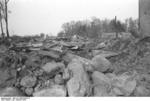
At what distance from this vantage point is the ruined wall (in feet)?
15.4

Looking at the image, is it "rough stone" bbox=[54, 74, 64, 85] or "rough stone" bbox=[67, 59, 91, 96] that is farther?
"rough stone" bbox=[54, 74, 64, 85]

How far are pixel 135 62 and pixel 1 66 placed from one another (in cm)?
353

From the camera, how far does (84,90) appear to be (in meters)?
2.27

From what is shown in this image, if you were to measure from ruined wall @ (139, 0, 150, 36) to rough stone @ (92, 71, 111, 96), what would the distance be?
3500mm

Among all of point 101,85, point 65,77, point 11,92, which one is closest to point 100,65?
point 101,85

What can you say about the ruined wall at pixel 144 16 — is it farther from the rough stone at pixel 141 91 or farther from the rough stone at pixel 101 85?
the rough stone at pixel 101 85

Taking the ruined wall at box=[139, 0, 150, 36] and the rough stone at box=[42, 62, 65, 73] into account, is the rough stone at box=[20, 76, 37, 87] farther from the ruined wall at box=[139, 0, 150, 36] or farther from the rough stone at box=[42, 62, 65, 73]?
the ruined wall at box=[139, 0, 150, 36]

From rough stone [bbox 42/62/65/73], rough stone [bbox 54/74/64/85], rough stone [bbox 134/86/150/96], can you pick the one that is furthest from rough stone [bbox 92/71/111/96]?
rough stone [bbox 42/62/65/73]

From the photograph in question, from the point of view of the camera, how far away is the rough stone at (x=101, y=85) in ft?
7.74

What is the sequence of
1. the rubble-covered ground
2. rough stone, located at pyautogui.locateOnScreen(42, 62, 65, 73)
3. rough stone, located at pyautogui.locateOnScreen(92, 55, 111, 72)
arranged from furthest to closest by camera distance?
rough stone, located at pyautogui.locateOnScreen(92, 55, 111, 72), rough stone, located at pyautogui.locateOnScreen(42, 62, 65, 73), the rubble-covered ground

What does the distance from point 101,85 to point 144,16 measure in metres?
3.87

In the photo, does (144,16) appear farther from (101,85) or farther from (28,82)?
(28,82)

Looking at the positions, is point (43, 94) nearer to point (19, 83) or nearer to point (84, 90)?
point (19, 83)

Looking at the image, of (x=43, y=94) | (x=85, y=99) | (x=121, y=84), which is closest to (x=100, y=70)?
(x=121, y=84)
